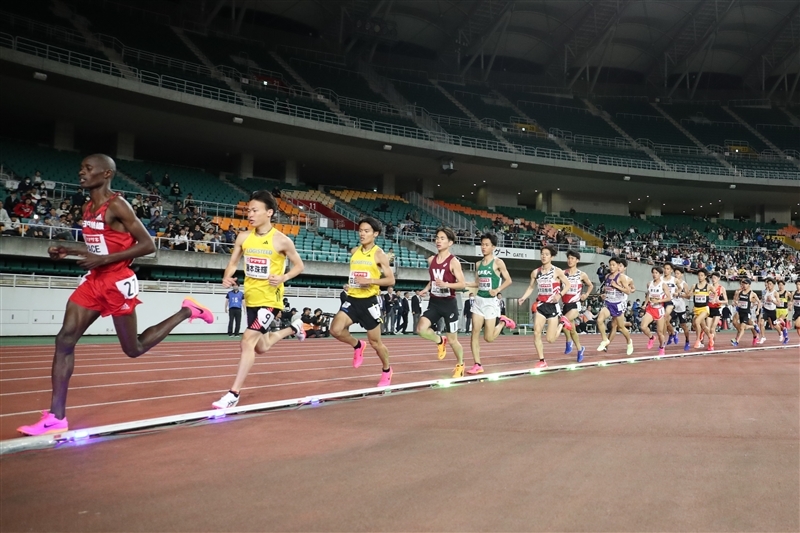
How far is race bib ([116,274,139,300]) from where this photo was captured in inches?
203

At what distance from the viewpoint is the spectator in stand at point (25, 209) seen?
21.1 m

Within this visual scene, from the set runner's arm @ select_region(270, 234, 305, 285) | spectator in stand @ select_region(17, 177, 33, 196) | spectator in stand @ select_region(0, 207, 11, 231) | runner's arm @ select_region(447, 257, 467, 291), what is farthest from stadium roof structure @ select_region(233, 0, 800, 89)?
runner's arm @ select_region(270, 234, 305, 285)


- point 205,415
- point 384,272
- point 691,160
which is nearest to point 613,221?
point 691,160

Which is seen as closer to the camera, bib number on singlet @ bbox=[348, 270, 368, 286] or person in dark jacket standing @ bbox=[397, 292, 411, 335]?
bib number on singlet @ bbox=[348, 270, 368, 286]

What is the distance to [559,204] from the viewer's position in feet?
161

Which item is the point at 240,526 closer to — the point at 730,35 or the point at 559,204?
the point at 559,204

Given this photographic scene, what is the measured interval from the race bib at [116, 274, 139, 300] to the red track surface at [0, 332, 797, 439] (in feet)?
3.97

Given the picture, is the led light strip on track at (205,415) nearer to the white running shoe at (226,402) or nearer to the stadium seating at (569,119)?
the white running shoe at (226,402)

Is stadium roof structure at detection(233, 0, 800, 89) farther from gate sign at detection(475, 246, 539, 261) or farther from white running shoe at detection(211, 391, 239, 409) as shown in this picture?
white running shoe at detection(211, 391, 239, 409)

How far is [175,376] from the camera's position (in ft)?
30.9

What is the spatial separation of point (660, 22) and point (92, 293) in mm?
50431

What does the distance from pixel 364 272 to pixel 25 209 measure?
58.6 ft

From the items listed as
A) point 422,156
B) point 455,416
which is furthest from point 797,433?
point 422,156

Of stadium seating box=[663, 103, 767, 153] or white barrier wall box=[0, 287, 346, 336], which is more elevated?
stadium seating box=[663, 103, 767, 153]
